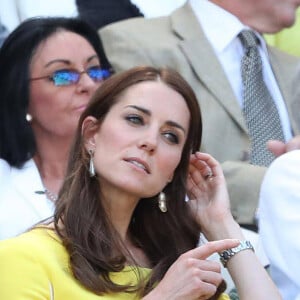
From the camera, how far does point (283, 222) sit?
10.9ft

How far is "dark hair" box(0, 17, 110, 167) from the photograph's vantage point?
4129 mm

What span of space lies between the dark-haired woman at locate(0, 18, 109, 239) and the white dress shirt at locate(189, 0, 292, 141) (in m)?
0.46

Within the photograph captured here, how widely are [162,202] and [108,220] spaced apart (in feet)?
0.85

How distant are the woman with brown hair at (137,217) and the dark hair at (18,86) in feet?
2.47

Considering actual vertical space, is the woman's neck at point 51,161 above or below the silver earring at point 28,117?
below

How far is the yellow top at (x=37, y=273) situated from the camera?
298 cm

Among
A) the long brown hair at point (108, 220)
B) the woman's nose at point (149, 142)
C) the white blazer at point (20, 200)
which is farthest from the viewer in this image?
the white blazer at point (20, 200)

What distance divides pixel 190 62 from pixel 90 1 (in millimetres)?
645

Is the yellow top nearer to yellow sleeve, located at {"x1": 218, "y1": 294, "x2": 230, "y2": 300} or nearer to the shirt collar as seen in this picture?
yellow sleeve, located at {"x1": 218, "y1": 294, "x2": 230, "y2": 300}

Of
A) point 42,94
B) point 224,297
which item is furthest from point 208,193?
point 42,94

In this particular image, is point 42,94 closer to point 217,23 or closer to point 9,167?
point 9,167

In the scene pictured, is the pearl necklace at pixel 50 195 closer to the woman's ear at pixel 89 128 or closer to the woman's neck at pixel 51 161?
the woman's neck at pixel 51 161

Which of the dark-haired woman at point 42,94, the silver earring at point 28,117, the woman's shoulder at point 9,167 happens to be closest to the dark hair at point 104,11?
the dark-haired woman at point 42,94

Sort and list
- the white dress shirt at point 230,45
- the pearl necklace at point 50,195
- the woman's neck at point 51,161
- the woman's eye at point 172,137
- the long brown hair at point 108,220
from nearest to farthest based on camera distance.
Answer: the long brown hair at point 108,220 → the woman's eye at point 172,137 → the pearl necklace at point 50,195 → the woman's neck at point 51,161 → the white dress shirt at point 230,45
